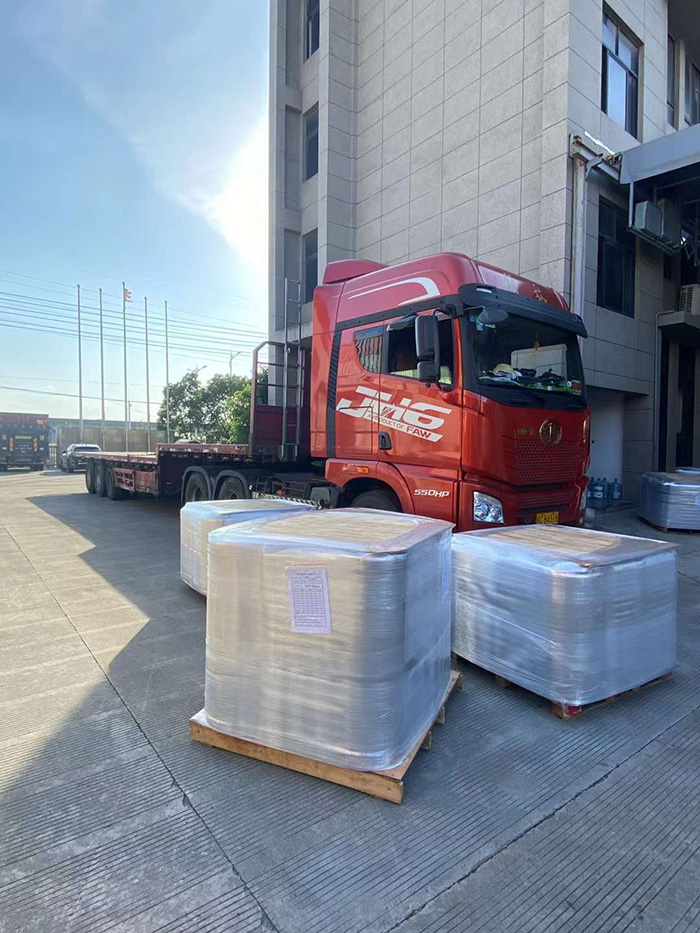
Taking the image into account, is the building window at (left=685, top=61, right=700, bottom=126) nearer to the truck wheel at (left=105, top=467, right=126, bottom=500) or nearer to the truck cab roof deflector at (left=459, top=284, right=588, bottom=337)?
the truck cab roof deflector at (left=459, top=284, right=588, bottom=337)

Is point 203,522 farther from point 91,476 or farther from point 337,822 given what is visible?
point 91,476

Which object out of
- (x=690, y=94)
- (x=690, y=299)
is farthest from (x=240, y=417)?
(x=690, y=94)

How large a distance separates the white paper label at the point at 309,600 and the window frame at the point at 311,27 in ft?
61.8

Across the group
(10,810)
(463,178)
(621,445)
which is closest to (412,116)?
(463,178)

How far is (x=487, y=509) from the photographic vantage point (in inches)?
172

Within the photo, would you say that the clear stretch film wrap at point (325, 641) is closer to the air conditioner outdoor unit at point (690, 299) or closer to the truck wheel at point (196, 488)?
the truck wheel at point (196, 488)

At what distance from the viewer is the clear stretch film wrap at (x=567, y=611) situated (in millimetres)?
2916

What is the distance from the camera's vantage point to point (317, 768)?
2357 mm

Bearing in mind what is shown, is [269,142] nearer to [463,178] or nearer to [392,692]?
[463,178]

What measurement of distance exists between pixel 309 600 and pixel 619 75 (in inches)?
505

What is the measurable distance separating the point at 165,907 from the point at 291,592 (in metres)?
1.16

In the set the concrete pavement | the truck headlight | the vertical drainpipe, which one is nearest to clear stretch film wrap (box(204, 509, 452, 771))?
the concrete pavement

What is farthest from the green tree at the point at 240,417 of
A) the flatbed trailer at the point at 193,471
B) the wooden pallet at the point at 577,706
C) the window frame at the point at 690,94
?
the wooden pallet at the point at 577,706

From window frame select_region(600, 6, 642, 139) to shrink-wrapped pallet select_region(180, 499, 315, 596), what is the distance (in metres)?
10.2
